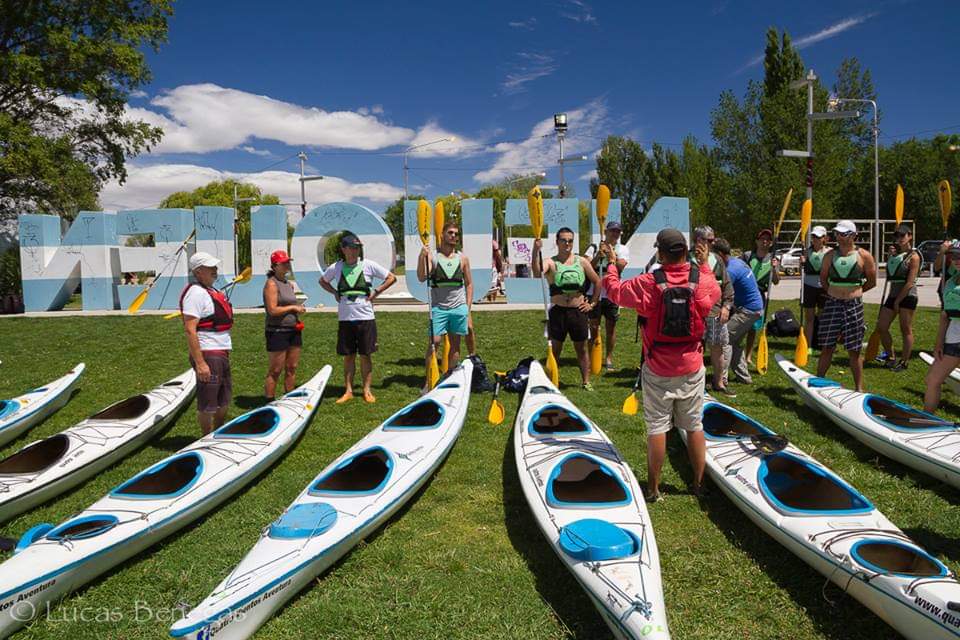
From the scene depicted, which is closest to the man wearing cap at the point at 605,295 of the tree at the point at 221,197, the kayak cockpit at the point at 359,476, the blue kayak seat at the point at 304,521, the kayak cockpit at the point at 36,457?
the kayak cockpit at the point at 359,476

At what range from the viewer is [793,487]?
3.66 metres

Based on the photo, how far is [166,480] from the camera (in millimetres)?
3820

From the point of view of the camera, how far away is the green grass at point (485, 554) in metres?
2.66

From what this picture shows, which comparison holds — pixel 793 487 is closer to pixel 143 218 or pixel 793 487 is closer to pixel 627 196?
pixel 143 218

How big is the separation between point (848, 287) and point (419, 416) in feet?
14.7

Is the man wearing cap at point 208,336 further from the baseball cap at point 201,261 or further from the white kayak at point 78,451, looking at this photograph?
the white kayak at point 78,451

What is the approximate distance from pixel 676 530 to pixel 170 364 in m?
8.15

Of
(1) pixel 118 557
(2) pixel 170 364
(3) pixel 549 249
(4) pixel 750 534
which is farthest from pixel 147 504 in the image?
(3) pixel 549 249

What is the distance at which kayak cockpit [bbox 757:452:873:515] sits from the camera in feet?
10.2

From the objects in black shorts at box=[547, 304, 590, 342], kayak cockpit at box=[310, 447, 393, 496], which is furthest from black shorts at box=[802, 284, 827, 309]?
kayak cockpit at box=[310, 447, 393, 496]

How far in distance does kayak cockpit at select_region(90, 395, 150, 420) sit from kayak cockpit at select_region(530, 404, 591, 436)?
12.4 ft

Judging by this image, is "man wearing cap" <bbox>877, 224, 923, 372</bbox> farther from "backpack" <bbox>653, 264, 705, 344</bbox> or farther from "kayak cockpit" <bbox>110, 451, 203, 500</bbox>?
"kayak cockpit" <bbox>110, 451, 203, 500</bbox>

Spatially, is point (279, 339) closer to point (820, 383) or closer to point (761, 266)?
point (820, 383)

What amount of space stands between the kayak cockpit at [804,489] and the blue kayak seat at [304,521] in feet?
8.63
